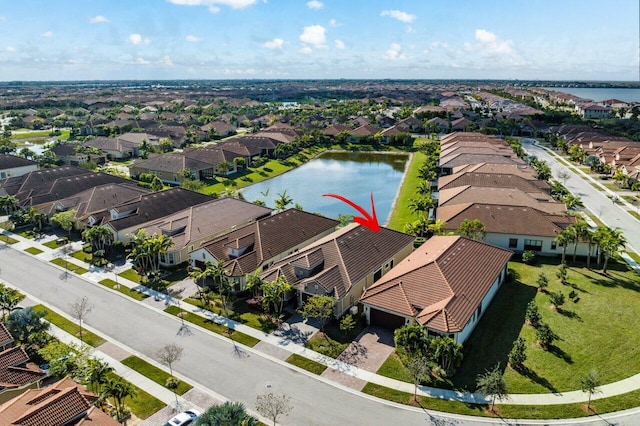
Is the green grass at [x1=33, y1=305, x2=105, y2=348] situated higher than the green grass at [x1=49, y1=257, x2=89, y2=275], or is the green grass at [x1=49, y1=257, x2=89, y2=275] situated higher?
the green grass at [x1=49, y1=257, x2=89, y2=275]

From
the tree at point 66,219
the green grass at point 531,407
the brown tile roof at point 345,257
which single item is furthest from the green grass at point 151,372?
the tree at point 66,219

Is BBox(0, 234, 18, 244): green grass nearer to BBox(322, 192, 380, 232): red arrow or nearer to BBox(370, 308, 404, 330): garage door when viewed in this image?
BBox(322, 192, 380, 232): red arrow

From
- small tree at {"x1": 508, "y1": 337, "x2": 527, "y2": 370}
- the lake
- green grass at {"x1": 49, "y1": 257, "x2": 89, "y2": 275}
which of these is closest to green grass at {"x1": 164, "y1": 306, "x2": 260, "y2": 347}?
green grass at {"x1": 49, "y1": 257, "x2": 89, "y2": 275}

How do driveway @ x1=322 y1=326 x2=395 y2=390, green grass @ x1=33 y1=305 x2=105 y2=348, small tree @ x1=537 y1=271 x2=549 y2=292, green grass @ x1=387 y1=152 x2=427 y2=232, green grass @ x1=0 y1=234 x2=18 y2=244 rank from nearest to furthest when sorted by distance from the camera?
driveway @ x1=322 y1=326 x2=395 y2=390 → green grass @ x1=33 y1=305 x2=105 y2=348 → small tree @ x1=537 y1=271 x2=549 y2=292 → green grass @ x1=0 y1=234 x2=18 y2=244 → green grass @ x1=387 y1=152 x2=427 y2=232

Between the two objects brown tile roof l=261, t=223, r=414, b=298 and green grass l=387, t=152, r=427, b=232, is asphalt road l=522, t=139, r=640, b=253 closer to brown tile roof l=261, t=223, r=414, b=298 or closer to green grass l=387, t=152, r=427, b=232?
green grass l=387, t=152, r=427, b=232

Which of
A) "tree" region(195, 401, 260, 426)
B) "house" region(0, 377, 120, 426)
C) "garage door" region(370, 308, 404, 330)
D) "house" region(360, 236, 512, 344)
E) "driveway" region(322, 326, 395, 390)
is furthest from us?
"garage door" region(370, 308, 404, 330)

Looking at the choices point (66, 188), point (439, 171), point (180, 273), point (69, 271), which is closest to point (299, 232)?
point (180, 273)

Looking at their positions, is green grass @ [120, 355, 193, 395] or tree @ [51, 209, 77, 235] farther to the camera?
tree @ [51, 209, 77, 235]

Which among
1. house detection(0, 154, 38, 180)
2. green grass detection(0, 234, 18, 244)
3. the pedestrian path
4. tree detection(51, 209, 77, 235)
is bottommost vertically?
the pedestrian path
